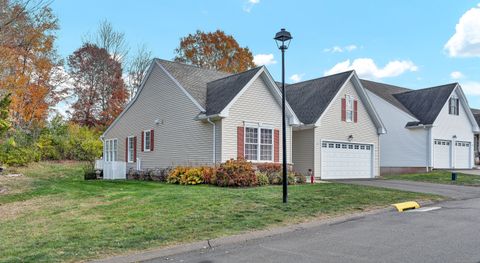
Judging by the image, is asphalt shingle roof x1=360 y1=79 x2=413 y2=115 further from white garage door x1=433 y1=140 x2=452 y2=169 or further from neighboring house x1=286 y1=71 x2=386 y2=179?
neighboring house x1=286 y1=71 x2=386 y2=179

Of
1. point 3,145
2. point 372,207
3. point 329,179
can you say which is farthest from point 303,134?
point 3,145

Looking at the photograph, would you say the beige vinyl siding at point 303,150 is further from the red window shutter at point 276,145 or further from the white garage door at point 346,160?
the red window shutter at point 276,145

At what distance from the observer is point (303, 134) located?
2202cm

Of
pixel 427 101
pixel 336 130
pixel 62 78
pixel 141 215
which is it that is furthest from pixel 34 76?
pixel 427 101

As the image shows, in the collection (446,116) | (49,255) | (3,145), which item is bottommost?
(49,255)

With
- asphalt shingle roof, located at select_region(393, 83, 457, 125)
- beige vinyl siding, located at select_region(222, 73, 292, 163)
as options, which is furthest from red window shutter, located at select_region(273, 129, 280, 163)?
asphalt shingle roof, located at select_region(393, 83, 457, 125)

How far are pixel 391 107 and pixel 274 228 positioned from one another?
23022 millimetres

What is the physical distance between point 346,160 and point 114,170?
41.4 feet

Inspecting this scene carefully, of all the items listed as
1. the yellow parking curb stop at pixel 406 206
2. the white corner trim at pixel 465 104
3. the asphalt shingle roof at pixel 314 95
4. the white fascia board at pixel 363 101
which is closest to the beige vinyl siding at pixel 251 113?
the asphalt shingle roof at pixel 314 95

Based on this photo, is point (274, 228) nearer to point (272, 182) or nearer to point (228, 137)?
point (272, 182)

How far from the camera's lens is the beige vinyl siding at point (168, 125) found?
63.0ft

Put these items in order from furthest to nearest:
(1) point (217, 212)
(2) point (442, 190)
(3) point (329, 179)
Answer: (3) point (329, 179) < (2) point (442, 190) < (1) point (217, 212)

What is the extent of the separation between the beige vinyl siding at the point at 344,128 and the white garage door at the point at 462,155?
10161 millimetres

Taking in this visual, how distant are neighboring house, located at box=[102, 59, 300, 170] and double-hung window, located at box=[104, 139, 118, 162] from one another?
11.9ft
